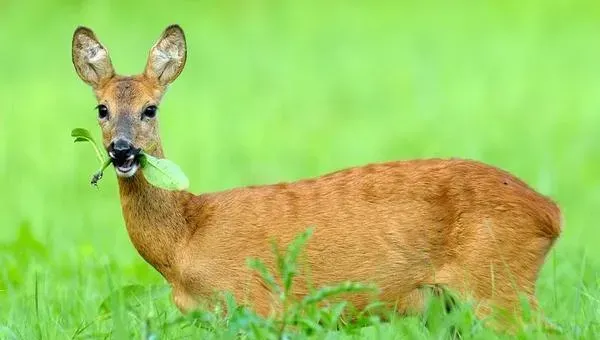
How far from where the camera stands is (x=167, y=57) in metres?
7.46

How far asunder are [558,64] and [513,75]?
0.91m

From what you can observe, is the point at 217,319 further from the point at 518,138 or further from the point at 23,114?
the point at 23,114

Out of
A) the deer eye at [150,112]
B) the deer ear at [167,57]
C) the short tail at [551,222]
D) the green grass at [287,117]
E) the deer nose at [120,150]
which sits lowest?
the green grass at [287,117]

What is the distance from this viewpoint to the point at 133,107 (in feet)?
23.0

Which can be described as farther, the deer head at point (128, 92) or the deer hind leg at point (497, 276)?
the deer head at point (128, 92)

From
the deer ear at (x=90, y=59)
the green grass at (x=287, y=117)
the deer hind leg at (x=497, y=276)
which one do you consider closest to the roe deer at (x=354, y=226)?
the deer hind leg at (x=497, y=276)

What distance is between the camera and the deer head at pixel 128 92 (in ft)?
22.3

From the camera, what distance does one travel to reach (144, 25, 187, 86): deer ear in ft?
24.2

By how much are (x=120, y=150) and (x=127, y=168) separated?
93 mm

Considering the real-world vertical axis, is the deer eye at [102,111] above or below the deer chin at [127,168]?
above

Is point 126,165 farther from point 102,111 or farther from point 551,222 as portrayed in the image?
point 551,222

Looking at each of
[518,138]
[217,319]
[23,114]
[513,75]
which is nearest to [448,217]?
[217,319]

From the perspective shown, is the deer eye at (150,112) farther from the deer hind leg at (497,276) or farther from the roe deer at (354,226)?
the deer hind leg at (497,276)

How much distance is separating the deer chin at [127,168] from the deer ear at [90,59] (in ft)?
2.25
